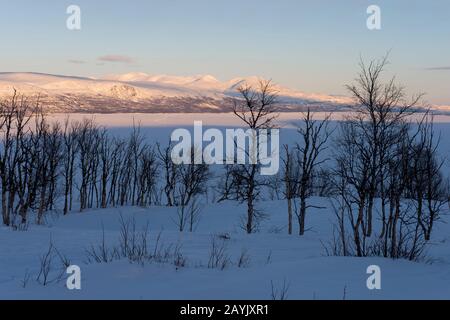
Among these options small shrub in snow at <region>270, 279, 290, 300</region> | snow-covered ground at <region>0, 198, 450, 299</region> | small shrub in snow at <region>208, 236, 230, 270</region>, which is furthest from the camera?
small shrub in snow at <region>208, 236, 230, 270</region>

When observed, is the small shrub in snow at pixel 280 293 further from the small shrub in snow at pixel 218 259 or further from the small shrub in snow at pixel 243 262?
the small shrub in snow at pixel 243 262

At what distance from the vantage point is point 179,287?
6191 millimetres

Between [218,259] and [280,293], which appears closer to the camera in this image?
[280,293]

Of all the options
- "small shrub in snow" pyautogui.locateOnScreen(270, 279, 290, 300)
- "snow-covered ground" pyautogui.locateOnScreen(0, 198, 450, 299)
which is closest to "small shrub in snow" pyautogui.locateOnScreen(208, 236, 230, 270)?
"snow-covered ground" pyautogui.locateOnScreen(0, 198, 450, 299)

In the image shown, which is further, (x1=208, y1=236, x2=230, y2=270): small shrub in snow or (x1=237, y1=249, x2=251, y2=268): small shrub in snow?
(x1=237, y1=249, x2=251, y2=268): small shrub in snow

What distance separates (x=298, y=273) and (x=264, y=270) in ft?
1.76

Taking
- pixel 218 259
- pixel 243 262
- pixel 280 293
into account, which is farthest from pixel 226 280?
pixel 243 262

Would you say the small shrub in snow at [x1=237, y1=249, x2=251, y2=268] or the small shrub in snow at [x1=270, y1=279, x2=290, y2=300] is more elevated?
the small shrub in snow at [x1=270, y1=279, x2=290, y2=300]

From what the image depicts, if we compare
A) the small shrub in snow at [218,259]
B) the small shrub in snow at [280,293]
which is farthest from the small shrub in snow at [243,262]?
the small shrub in snow at [280,293]

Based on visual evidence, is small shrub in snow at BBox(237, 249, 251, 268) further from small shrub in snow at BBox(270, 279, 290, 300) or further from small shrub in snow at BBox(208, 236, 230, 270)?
small shrub in snow at BBox(270, 279, 290, 300)

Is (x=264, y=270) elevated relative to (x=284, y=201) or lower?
elevated

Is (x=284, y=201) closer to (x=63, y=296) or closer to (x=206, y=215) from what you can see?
(x=206, y=215)

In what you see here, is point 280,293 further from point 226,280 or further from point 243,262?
point 243,262
